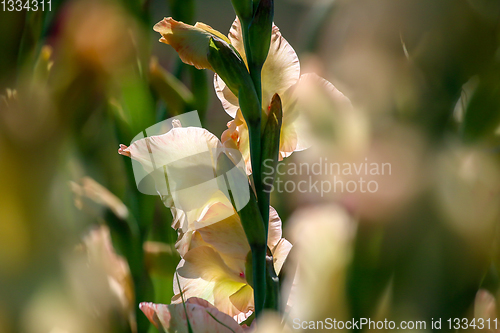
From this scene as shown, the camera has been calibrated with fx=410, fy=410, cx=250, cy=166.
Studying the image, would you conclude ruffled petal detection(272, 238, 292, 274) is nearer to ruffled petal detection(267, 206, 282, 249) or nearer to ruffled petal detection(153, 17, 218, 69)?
ruffled petal detection(267, 206, 282, 249)

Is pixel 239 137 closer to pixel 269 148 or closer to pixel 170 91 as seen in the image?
pixel 269 148

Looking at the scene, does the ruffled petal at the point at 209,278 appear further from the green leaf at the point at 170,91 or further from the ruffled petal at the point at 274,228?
the green leaf at the point at 170,91

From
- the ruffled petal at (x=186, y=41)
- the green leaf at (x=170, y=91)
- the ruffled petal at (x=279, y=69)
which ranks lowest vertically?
the green leaf at (x=170, y=91)

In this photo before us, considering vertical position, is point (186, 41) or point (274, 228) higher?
point (186, 41)

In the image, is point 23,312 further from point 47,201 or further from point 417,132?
point 417,132

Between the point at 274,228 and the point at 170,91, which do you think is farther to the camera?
the point at 170,91

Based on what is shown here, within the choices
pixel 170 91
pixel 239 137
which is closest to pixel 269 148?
pixel 239 137

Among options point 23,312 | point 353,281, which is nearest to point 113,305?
point 23,312

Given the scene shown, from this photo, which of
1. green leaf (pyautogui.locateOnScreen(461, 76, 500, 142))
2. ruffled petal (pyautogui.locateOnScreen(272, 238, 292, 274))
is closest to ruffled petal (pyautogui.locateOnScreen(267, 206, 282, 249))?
ruffled petal (pyautogui.locateOnScreen(272, 238, 292, 274))

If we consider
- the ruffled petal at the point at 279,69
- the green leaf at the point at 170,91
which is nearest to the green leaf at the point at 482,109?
the ruffled petal at the point at 279,69

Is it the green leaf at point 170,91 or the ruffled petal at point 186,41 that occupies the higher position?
the ruffled petal at point 186,41

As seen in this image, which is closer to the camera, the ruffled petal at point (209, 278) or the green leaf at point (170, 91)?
the ruffled petal at point (209, 278)
